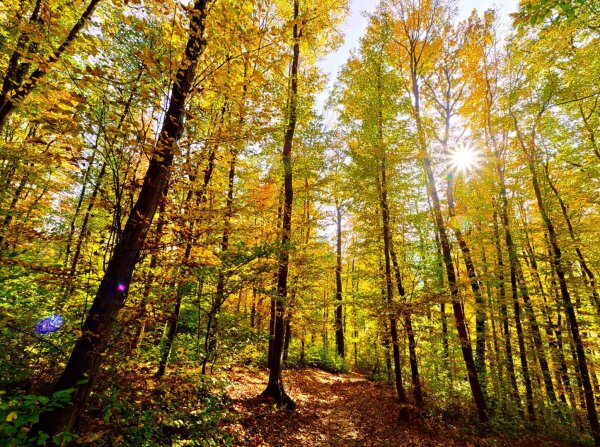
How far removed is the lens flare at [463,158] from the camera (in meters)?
11.9

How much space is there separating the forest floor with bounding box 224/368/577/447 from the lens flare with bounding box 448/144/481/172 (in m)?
9.89

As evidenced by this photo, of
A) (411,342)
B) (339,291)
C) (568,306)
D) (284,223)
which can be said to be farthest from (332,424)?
(339,291)

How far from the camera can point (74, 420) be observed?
272cm

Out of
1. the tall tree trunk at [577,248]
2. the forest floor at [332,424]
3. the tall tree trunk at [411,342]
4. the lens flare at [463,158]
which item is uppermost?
the lens flare at [463,158]

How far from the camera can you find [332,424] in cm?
807

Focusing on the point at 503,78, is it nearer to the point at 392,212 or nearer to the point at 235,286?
the point at 392,212

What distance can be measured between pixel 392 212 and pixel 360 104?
4554 mm

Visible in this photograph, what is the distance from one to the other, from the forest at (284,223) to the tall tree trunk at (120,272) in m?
0.02

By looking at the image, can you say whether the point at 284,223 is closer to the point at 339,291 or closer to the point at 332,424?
the point at 332,424

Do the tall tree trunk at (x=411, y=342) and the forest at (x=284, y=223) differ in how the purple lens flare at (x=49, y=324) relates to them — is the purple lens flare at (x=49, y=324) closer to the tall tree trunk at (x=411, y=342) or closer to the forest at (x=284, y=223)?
the forest at (x=284, y=223)

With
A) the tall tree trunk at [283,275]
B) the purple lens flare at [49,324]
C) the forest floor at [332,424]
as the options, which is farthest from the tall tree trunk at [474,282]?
the purple lens flare at [49,324]

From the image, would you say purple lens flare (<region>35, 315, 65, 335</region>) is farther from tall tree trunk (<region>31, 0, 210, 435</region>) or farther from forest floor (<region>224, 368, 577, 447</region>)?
forest floor (<region>224, 368, 577, 447</region>)

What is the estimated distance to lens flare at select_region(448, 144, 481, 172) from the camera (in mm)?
11883

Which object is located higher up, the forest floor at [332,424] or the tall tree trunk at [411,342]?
the tall tree trunk at [411,342]
